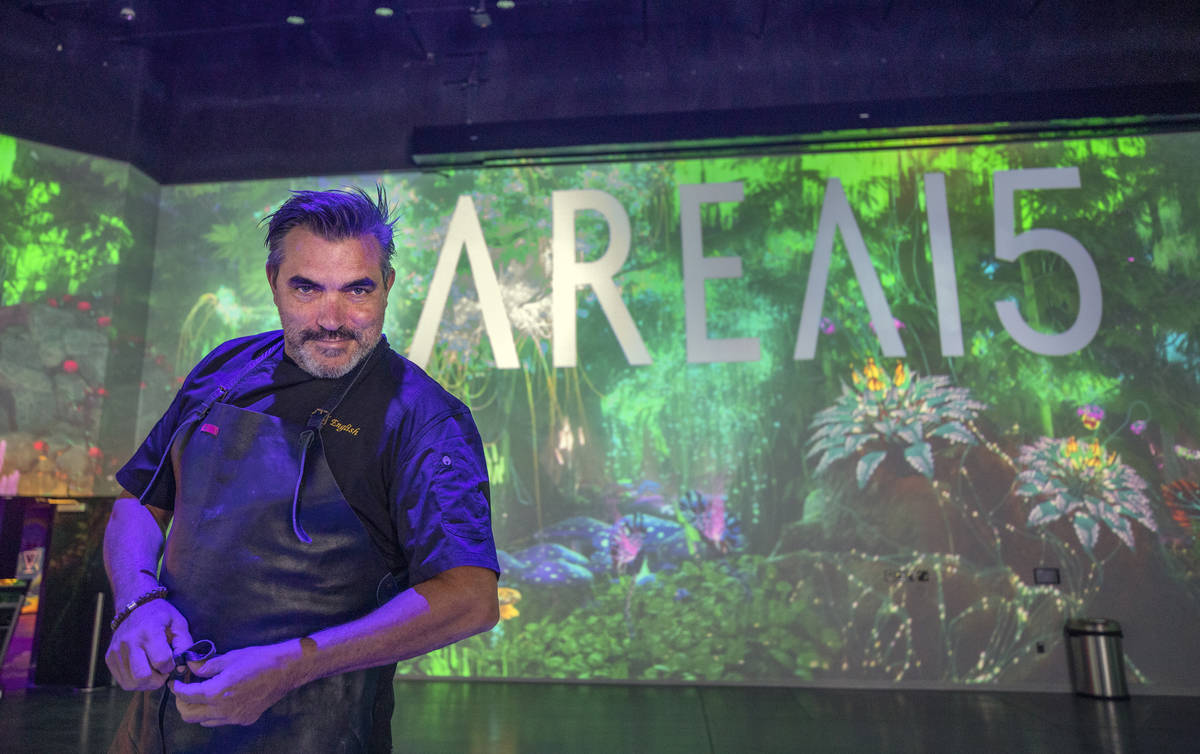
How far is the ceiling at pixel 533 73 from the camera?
543 centimetres

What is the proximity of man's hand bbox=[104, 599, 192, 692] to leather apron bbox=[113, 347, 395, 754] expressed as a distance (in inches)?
1.6

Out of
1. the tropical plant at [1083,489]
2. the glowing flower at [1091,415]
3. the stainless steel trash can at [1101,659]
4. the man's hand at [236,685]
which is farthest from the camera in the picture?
the glowing flower at [1091,415]

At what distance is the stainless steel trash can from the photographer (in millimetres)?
4723

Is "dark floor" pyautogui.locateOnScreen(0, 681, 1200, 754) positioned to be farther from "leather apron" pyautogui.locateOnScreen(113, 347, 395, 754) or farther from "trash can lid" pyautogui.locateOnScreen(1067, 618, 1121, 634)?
"leather apron" pyautogui.locateOnScreen(113, 347, 395, 754)

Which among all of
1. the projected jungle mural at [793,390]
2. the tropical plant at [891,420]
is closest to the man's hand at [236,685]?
the projected jungle mural at [793,390]

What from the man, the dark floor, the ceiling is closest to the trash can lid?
the dark floor

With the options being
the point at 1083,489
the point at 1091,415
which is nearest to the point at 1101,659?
the point at 1083,489

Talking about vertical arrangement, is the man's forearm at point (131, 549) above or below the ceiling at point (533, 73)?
below

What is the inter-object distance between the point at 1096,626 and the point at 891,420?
164 cm

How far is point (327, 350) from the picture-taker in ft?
3.23

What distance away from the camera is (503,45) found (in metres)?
5.98

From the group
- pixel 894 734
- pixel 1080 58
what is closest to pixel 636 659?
pixel 894 734

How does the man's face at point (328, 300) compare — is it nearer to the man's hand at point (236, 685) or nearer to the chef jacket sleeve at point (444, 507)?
the chef jacket sleeve at point (444, 507)

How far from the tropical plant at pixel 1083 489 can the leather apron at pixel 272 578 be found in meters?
5.15
